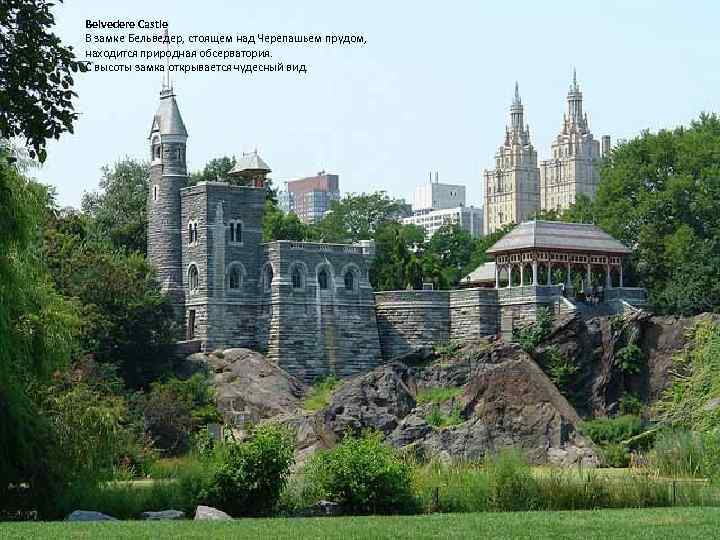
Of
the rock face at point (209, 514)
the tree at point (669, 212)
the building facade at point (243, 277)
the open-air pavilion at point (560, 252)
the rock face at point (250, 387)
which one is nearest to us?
the rock face at point (209, 514)

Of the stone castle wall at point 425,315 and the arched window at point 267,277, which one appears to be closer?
the arched window at point 267,277

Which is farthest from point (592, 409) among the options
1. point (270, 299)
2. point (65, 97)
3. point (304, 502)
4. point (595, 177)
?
point (595, 177)

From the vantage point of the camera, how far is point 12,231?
29.8m

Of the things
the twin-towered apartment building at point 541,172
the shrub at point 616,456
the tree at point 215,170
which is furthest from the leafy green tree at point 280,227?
the twin-towered apartment building at point 541,172

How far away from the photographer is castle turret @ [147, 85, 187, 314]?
58125 mm

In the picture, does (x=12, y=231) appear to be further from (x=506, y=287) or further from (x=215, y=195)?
(x=506, y=287)

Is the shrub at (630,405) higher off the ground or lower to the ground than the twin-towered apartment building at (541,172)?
lower

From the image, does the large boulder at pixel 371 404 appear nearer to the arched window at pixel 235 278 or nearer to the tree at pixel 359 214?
the arched window at pixel 235 278

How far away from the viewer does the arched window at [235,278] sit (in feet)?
188

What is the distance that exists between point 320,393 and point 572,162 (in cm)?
11688

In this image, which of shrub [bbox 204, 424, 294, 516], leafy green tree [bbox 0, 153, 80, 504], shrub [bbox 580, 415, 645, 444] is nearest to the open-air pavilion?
shrub [bbox 580, 415, 645, 444]

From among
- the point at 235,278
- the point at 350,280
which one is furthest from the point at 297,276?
the point at 350,280

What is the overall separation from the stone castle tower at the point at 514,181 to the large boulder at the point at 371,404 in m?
121

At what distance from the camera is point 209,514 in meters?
27.6
